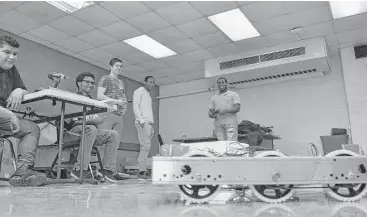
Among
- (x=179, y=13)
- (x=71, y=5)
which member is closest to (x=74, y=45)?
(x=71, y=5)

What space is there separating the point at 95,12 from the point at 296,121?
4260mm

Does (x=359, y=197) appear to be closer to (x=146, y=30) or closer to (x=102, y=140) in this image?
(x=102, y=140)

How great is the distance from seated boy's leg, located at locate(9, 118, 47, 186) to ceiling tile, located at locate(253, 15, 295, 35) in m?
3.78

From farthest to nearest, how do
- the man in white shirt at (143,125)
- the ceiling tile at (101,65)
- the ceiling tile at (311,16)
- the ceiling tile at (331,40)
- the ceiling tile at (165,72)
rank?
1. the ceiling tile at (165,72)
2. the ceiling tile at (101,65)
3. the ceiling tile at (331,40)
4. the ceiling tile at (311,16)
5. the man in white shirt at (143,125)

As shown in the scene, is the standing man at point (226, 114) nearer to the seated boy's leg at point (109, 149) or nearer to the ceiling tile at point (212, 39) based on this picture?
the ceiling tile at point (212, 39)

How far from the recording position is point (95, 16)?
4387 millimetres

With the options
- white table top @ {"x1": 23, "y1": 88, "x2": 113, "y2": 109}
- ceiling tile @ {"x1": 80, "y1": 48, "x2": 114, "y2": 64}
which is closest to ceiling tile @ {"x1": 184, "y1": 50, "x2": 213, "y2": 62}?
ceiling tile @ {"x1": 80, "y1": 48, "x2": 114, "y2": 64}

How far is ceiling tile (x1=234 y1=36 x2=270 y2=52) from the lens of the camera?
5215 mm

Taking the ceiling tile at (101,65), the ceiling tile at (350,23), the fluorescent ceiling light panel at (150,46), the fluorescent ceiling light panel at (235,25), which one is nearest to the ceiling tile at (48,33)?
the fluorescent ceiling light panel at (150,46)

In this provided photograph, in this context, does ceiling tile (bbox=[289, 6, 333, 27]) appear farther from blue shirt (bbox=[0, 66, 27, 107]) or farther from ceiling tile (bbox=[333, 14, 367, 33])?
blue shirt (bbox=[0, 66, 27, 107])

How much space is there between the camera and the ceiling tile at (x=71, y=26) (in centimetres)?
446

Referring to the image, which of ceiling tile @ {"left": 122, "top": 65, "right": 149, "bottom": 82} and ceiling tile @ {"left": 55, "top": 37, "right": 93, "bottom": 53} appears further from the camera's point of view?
ceiling tile @ {"left": 122, "top": 65, "right": 149, "bottom": 82}

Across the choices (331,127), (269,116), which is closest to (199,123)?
(269,116)

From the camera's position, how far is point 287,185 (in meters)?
0.69
